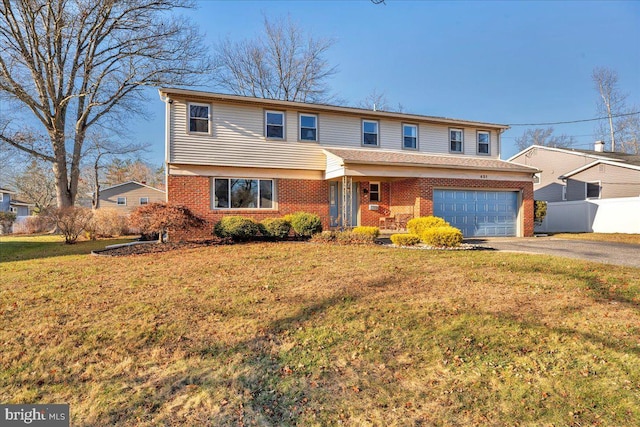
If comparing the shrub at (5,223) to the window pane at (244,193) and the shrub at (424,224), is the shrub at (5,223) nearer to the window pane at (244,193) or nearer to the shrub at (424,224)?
the window pane at (244,193)

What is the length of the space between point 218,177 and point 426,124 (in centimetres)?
989

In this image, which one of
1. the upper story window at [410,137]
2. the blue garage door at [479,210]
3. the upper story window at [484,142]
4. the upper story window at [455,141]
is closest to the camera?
the blue garage door at [479,210]

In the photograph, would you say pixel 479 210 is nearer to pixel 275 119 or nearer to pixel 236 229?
pixel 275 119

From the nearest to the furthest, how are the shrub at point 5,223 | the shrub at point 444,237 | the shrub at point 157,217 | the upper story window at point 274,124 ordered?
the shrub at point 444,237 < the shrub at point 157,217 < the upper story window at point 274,124 < the shrub at point 5,223

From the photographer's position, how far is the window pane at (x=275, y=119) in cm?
1394

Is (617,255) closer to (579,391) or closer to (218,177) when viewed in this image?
(579,391)

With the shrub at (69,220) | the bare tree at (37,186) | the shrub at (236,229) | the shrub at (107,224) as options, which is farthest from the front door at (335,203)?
the bare tree at (37,186)

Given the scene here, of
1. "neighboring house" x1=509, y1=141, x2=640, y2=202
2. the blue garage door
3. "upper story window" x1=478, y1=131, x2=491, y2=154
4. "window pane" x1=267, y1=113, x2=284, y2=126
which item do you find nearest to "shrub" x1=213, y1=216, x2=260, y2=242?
"window pane" x1=267, y1=113, x2=284, y2=126

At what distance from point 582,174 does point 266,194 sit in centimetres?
1885

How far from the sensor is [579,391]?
10.2ft

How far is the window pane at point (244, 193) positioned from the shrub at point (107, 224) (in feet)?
20.1

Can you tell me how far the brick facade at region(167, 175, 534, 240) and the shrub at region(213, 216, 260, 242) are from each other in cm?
128
